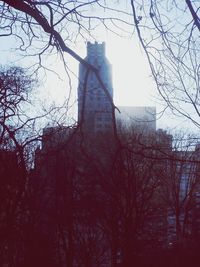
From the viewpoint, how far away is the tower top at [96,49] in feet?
17.4

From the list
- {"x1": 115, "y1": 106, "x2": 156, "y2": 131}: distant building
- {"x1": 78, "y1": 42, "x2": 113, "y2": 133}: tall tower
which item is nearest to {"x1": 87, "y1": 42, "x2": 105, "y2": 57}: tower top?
{"x1": 78, "y1": 42, "x2": 113, "y2": 133}: tall tower

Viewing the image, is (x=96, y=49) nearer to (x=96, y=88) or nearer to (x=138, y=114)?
(x=96, y=88)

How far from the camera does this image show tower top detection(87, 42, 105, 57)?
209 inches

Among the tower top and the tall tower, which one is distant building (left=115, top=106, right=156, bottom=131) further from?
the tower top

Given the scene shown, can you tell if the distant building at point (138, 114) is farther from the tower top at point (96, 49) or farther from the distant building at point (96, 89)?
the tower top at point (96, 49)

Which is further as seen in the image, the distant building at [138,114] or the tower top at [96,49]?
the distant building at [138,114]

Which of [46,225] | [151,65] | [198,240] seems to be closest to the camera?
[151,65]

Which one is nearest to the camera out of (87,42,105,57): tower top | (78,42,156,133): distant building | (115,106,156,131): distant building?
(78,42,156,133): distant building

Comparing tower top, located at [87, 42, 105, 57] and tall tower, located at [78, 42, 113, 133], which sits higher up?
tower top, located at [87, 42, 105, 57]

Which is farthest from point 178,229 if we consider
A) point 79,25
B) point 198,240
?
point 79,25

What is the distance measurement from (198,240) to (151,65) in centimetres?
1764

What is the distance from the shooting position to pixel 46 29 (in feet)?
13.8

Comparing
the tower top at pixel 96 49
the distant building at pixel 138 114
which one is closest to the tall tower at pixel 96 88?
the tower top at pixel 96 49

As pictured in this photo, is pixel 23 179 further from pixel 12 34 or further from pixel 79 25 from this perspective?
pixel 79 25
